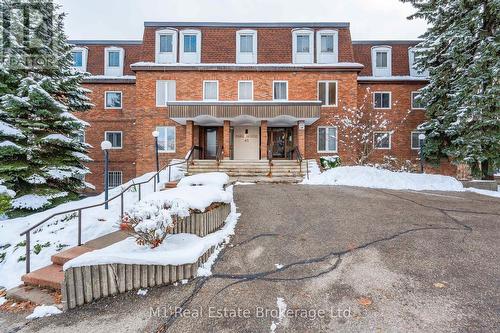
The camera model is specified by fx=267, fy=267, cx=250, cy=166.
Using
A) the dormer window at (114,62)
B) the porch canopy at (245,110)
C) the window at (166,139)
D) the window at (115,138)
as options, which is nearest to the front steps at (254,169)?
the porch canopy at (245,110)

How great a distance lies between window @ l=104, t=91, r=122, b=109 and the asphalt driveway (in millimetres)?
18709

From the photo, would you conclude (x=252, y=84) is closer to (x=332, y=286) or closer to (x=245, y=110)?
(x=245, y=110)

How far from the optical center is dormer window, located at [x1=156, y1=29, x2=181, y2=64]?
18469mm

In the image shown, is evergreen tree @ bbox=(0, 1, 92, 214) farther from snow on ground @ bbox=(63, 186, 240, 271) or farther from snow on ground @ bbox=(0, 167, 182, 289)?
snow on ground @ bbox=(63, 186, 240, 271)

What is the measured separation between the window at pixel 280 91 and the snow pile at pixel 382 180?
24.6 ft

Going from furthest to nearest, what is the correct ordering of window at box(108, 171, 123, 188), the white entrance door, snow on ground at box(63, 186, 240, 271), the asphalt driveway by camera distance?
window at box(108, 171, 123, 188)
the white entrance door
snow on ground at box(63, 186, 240, 271)
the asphalt driveway

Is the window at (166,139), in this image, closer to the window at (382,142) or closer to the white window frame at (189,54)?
the white window frame at (189,54)

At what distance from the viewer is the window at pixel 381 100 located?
2005 cm

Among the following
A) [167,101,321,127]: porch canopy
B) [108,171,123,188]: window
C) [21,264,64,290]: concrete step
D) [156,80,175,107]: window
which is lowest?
[21,264,64,290]: concrete step

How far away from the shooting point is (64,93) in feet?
42.6

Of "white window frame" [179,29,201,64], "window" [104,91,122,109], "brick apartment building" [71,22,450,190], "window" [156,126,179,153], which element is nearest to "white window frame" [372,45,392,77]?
"brick apartment building" [71,22,450,190]

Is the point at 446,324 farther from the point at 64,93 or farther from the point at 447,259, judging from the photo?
the point at 64,93

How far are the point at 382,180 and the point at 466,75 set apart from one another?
24.3ft

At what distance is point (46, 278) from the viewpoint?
4434mm
